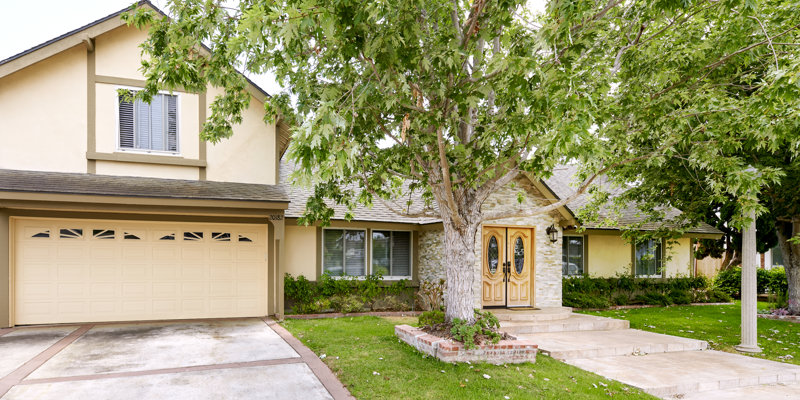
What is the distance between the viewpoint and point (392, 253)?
43.3 feet

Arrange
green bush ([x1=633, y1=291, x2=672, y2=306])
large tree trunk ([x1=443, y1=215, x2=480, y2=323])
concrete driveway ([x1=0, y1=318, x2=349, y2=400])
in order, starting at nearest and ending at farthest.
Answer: concrete driveway ([x1=0, y1=318, x2=349, y2=400])
large tree trunk ([x1=443, y1=215, x2=480, y2=323])
green bush ([x1=633, y1=291, x2=672, y2=306])

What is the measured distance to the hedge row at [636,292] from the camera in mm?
14047

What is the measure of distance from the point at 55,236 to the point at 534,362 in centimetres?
983

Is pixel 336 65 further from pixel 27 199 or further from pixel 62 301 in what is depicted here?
pixel 62 301

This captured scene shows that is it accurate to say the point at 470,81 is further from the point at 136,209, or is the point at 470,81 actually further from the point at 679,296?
the point at 679,296

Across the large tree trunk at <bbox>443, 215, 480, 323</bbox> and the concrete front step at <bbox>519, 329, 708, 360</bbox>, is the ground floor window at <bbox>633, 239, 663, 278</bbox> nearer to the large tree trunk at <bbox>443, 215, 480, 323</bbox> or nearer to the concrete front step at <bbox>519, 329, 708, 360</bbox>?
the concrete front step at <bbox>519, 329, 708, 360</bbox>

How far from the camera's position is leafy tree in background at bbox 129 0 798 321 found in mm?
4742

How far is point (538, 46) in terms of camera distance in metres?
4.98

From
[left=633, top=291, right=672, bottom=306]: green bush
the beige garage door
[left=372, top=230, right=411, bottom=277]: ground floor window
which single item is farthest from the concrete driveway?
[left=633, top=291, right=672, bottom=306]: green bush

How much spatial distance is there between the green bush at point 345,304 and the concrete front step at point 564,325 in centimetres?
380

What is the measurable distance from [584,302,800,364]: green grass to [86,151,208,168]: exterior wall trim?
36.0 feet

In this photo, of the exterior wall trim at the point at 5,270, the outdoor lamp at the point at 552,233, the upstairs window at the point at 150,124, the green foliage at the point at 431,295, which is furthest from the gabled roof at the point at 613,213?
the exterior wall trim at the point at 5,270

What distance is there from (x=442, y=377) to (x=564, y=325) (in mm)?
5174

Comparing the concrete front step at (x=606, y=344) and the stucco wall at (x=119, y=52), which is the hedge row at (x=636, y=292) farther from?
the stucco wall at (x=119, y=52)
